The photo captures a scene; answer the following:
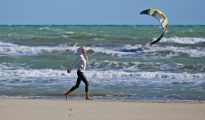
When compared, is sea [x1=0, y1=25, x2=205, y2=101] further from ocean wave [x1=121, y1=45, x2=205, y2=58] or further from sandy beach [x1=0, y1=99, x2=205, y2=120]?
sandy beach [x1=0, y1=99, x2=205, y2=120]

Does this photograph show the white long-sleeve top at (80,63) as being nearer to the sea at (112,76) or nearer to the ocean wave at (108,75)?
the sea at (112,76)

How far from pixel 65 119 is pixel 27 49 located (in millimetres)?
19027

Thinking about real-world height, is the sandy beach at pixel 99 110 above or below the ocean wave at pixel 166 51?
above

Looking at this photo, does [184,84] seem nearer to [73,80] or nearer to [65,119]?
[73,80]

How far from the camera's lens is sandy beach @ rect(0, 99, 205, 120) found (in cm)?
953

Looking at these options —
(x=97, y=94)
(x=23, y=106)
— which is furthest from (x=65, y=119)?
(x=97, y=94)

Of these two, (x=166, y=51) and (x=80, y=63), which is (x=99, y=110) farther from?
(x=166, y=51)

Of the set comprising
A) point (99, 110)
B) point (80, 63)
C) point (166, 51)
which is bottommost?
point (166, 51)

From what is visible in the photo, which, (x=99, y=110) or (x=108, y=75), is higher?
(x=99, y=110)

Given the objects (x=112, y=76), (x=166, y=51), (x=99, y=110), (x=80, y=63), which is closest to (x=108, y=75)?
(x=112, y=76)

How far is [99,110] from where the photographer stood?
33.9 feet

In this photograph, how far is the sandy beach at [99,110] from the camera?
953 cm

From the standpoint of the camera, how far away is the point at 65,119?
9.21 meters

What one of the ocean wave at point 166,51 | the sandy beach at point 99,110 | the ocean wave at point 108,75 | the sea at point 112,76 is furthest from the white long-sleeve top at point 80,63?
the ocean wave at point 166,51
